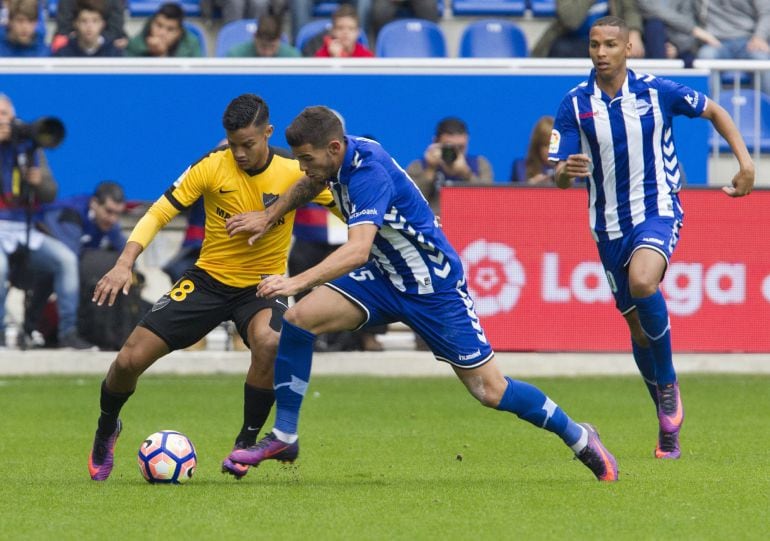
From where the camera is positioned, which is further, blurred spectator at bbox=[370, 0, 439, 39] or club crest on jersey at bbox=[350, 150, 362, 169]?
blurred spectator at bbox=[370, 0, 439, 39]

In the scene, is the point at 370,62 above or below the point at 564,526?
above

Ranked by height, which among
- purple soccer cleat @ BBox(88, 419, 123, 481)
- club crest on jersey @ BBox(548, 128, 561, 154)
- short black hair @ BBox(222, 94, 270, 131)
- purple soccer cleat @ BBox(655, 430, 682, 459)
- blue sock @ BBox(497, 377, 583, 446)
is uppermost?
short black hair @ BBox(222, 94, 270, 131)

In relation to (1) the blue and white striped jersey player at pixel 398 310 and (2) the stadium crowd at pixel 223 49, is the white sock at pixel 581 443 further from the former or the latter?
(2) the stadium crowd at pixel 223 49

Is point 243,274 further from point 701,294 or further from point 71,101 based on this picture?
point 71,101

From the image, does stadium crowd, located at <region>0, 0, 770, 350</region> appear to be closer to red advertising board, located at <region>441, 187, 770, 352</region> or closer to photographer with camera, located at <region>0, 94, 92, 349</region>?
photographer with camera, located at <region>0, 94, 92, 349</region>

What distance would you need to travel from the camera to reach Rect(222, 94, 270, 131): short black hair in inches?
306

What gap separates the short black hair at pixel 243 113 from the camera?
7.77 m

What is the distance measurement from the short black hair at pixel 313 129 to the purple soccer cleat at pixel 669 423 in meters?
2.70

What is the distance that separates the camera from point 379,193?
23.7ft

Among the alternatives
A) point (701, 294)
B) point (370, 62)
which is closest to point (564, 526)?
point (701, 294)

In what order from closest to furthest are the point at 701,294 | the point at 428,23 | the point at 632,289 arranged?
the point at 632,289
the point at 701,294
the point at 428,23

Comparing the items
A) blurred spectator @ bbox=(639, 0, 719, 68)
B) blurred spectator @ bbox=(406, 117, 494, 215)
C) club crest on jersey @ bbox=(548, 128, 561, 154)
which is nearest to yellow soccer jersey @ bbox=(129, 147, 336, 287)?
club crest on jersey @ bbox=(548, 128, 561, 154)

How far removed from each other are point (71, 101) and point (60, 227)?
1930 mm

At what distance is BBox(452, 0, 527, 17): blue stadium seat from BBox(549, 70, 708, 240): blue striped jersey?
363 inches
